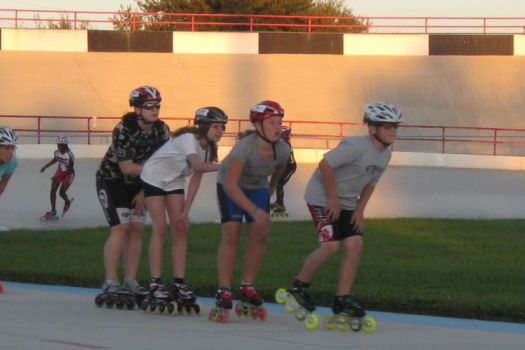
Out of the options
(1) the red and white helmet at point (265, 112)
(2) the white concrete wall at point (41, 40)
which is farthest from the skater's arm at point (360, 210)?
(2) the white concrete wall at point (41, 40)

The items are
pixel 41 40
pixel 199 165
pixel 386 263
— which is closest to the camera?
pixel 199 165

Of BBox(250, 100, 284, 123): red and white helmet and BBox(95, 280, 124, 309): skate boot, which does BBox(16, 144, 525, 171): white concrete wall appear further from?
BBox(250, 100, 284, 123): red and white helmet

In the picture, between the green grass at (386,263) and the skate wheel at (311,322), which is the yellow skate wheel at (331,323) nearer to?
the skate wheel at (311,322)

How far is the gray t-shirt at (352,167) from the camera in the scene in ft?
28.2

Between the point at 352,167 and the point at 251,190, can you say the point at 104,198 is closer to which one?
the point at 251,190

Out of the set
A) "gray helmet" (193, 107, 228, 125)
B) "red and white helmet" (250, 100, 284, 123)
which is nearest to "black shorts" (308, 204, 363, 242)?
"red and white helmet" (250, 100, 284, 123)

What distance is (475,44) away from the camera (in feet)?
155

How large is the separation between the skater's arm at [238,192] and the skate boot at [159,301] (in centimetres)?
115

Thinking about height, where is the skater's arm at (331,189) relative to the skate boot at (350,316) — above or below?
above

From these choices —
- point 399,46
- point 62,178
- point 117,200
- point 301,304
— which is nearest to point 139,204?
point 117,200

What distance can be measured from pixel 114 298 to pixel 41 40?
1478 inches

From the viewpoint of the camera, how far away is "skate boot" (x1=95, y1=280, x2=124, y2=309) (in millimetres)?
10023

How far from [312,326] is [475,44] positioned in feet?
131

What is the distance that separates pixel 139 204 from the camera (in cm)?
1006
